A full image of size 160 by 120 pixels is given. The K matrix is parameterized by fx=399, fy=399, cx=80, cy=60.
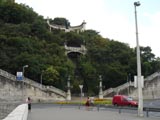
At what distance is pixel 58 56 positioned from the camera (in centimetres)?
8625

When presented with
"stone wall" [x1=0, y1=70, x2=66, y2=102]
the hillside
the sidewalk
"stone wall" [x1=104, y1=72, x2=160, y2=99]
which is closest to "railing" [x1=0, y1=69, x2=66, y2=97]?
"stone wall" [x1=0, y1=70, x2=66, y2=102]

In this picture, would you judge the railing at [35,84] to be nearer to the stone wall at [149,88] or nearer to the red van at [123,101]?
the stone wall at [149,88]

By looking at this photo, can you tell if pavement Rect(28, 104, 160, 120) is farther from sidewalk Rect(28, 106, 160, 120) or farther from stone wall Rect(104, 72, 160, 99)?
stone wall Rect(104, 72, 160, 99)

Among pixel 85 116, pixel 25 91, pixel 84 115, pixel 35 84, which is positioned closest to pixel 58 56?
pixel 35 84

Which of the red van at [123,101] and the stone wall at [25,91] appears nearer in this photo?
the red van at [123,101]

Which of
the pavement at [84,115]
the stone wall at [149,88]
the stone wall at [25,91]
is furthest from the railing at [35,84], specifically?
the pavement at [84,115]

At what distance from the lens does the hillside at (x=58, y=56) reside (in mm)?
76312

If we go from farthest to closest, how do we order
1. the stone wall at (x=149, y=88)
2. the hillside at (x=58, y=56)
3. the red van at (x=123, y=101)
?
Answer: the stone wall at (x=149, y=88), the hillside at (x=58, y=56), the red van at (x=123, y=101)

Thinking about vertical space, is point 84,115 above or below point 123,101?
below

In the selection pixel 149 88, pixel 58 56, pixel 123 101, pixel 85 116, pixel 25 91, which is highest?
pixel 58 56

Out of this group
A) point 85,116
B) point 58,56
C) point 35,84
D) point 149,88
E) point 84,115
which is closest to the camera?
point 85,116

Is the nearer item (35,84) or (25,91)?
(25,91)

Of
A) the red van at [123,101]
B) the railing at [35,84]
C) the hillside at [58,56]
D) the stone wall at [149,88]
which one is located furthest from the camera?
the stone wall at [149,88]

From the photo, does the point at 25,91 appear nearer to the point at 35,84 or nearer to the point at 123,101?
the point at 35,84
